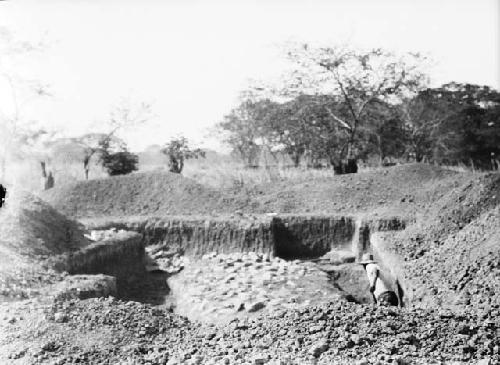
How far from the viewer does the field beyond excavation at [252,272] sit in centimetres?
595

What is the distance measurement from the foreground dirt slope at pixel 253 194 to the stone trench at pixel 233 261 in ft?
6.66

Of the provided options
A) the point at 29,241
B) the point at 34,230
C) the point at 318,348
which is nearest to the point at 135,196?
the point at 34,230

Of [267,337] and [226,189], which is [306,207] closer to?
[226,189]

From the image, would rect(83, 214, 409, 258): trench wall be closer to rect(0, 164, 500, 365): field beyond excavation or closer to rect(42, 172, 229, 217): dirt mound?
rect(0, 164, 500, 365): field beyond excavation

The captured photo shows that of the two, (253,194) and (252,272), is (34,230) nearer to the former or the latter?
(252,272)

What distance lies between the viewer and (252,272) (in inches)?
502

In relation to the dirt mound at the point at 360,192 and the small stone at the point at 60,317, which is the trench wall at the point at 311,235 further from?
the small stone at the point at 60,317

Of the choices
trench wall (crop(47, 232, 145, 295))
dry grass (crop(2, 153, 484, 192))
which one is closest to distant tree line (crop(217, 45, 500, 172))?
dry grass (crop(2, 153, 484, 192))

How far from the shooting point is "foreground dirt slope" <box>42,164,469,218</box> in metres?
18.5

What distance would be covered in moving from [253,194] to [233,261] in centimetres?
682

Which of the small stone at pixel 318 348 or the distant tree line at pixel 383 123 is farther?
the distant tree line at pixel 383 123

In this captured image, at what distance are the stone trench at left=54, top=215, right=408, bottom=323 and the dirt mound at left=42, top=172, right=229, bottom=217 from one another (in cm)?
259

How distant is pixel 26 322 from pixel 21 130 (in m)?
18.5

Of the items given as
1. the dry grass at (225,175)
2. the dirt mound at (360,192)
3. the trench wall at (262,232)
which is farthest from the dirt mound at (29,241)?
the dry grass at (225,175)
